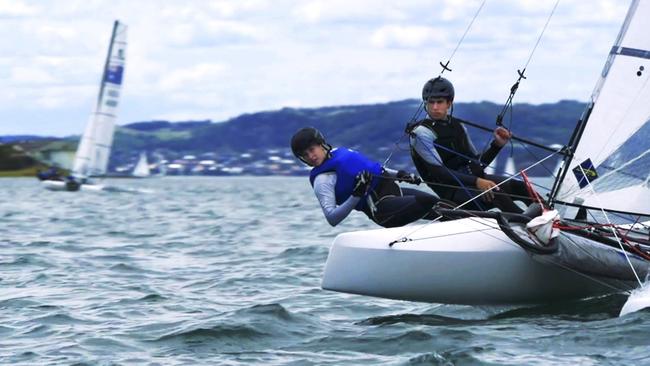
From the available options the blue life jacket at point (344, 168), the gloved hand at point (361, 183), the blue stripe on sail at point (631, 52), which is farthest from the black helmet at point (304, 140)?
the blue stripe on sail at point (631, 52)

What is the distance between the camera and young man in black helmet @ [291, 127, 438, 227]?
24.5 ft

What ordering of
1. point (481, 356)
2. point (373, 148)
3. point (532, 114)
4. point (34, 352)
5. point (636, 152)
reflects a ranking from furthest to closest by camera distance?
point (373, 148), point (532, 114), point (636, 152), point (34, 352), point (481, 356)

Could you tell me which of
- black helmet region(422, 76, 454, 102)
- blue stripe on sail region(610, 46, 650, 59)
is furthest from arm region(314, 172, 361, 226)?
blue stripe on sail region(610, 46, 650, 59)

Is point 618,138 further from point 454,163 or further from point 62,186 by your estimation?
point 62,186

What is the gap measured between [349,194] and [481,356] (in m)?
1.85

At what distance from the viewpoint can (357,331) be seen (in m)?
7.19

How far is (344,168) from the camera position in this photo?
7.55 m

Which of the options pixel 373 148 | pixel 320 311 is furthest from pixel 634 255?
pixel 373 148

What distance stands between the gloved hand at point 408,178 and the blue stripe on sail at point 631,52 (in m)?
1.56

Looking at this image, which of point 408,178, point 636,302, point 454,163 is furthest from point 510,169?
point 636,302

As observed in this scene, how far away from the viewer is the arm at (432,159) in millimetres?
7793

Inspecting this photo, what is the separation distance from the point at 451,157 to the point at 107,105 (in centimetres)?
3230

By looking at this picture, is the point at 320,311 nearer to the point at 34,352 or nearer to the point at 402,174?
the point at 402,174

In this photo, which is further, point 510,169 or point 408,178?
point 510,169
